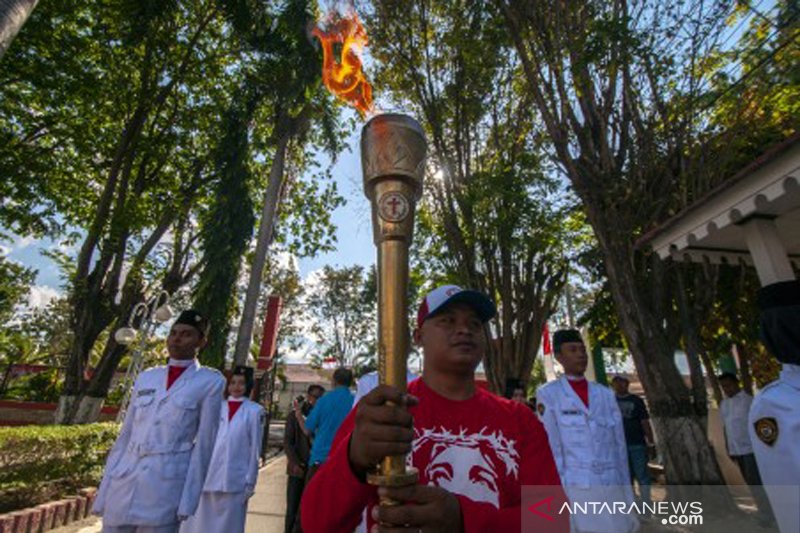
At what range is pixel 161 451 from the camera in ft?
11.5

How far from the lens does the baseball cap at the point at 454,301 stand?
1941 millimetres

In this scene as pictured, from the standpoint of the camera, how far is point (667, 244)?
20.3ft

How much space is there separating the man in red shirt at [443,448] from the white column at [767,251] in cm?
467

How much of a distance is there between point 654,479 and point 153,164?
57.2 ft

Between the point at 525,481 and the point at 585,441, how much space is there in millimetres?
2897

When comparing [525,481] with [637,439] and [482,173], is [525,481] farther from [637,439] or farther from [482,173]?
[482,173]

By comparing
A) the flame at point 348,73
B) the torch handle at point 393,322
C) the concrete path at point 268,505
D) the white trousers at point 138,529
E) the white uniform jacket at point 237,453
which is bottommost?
the concrete path at point 268,505

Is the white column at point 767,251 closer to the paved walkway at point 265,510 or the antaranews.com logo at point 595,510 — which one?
the antaranews.com logo at point 595,510

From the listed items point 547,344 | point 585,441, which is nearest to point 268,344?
point 547,344

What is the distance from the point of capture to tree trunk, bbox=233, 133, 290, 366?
1225cm

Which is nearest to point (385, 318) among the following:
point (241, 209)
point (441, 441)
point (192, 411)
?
point (441, 441)

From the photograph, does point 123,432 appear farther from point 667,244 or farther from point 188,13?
point 188,13

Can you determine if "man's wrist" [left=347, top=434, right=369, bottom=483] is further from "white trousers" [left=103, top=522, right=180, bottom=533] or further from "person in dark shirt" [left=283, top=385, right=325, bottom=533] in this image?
"person in dark shirt" [left=283, top=385, right=325, bottom=533]

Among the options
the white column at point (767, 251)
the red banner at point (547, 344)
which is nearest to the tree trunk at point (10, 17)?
the white column at point (767, 251)
